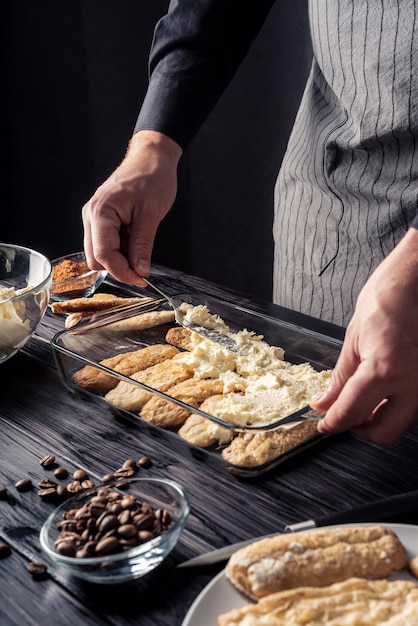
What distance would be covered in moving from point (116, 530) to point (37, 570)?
101 mm

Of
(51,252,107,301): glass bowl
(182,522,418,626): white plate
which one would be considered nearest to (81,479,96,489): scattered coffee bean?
(182,522,418,626): white plate

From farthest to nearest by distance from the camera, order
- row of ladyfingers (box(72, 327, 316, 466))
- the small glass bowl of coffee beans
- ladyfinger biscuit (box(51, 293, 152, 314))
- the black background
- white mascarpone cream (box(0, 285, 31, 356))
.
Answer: the black background, ladyfinger biscuit (box(51, 293, 152, 314)), white mascarpone cream (box(0, 285, 31, 356)), row of ladyfingers (box(72, 327, 316, 466)), the small glass bowl of coffee beans

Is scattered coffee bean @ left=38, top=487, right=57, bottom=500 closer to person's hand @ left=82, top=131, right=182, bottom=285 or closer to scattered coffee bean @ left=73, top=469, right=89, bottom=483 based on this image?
scattered coffee bean @ left=73, top=469, right=89, bottom=483

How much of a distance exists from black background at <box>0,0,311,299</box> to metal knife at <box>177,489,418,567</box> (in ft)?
7.47

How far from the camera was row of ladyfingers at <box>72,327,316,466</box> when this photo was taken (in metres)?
1.02

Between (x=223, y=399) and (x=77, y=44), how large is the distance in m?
2.12

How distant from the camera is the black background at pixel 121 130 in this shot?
2.79 m

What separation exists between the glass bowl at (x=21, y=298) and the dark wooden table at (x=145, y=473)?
8 centimetres

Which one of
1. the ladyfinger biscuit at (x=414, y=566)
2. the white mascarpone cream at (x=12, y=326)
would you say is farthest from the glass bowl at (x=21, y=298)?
the ladyfinger biscuit at (x=414, y=566)

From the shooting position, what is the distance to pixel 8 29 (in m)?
2.68

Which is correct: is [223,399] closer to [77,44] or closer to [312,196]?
[312,196]

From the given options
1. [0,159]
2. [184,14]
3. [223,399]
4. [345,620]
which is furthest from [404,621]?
[0,159]

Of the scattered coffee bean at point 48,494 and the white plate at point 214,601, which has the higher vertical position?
the white plate at point 214,601

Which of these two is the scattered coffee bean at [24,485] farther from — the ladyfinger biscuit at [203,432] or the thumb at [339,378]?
the thumb at [339,378]
